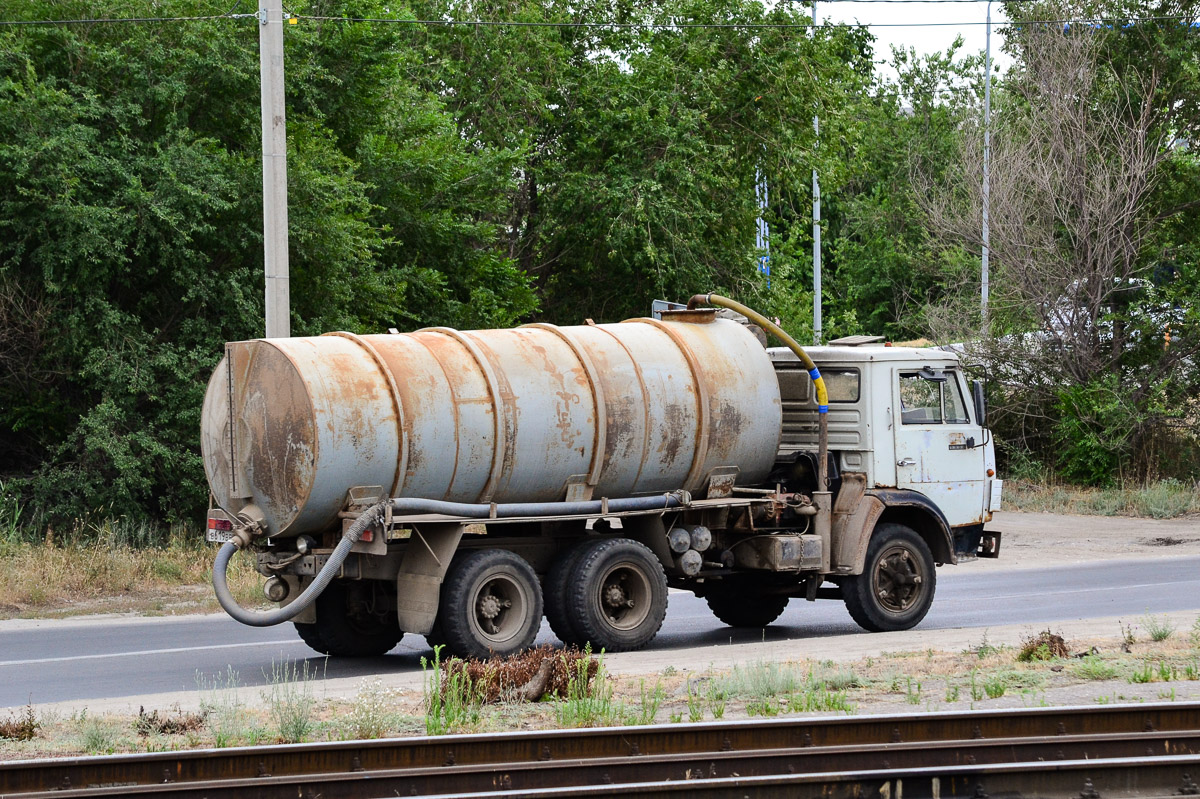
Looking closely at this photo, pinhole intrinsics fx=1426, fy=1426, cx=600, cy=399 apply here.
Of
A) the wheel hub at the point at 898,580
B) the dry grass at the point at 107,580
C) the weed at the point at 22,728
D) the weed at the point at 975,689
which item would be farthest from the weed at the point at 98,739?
the wheel hub at the point at 898,580

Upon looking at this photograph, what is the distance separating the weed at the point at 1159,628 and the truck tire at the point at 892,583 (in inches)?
79.6

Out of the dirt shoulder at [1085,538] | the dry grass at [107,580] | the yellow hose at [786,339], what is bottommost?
the dirt shoulder at [1085,538]

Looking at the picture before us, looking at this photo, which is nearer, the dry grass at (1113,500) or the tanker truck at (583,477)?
the tanker truck at (583,477)

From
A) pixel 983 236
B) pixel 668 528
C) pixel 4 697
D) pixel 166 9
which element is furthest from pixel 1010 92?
pixel 4 697

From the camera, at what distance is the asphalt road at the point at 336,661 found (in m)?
11.4

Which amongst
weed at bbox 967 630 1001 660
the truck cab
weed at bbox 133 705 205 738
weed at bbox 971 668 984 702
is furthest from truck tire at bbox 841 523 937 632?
Answer: weed at bbox 133 705 205 738

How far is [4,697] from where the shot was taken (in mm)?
10539

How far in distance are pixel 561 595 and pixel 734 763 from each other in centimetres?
462

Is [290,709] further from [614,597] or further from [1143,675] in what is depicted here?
[1143,675]

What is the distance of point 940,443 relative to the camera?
1380 centimetres

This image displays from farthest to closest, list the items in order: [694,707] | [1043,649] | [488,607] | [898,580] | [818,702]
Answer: [898,580] < [488,607] < [1043,649] < [818,702] < [694,707]

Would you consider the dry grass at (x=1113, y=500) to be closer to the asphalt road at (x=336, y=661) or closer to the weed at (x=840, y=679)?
the asphalt road at (x=336, y=661)

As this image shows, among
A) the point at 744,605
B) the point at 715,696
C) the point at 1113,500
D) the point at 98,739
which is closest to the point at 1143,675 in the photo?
the point at 715,696

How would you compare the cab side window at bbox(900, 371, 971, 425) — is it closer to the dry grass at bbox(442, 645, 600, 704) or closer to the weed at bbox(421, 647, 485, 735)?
the dry grass at bbox(442, 645, 600, 704)
